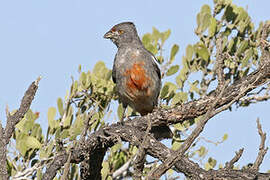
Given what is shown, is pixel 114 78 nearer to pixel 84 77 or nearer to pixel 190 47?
pixel 84 77

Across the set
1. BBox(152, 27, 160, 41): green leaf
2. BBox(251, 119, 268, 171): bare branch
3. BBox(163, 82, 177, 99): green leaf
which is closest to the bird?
BBox(163, 82, 177, 99): green leaf

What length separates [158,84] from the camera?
7.16m

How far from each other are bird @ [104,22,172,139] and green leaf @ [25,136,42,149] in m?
1.31

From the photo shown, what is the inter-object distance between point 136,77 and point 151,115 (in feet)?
4.83

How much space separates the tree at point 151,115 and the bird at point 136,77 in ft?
0.52

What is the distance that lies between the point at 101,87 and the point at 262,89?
2187mm

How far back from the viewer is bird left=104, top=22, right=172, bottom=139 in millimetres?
6855

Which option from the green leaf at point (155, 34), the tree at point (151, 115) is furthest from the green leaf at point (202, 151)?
the green leaf at point (155, 34)

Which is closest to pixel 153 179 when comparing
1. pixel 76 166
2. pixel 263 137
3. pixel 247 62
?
pixel 263 137

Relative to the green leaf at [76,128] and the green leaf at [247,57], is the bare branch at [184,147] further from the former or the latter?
the green leaf at [247,57]

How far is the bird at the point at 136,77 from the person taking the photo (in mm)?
6855

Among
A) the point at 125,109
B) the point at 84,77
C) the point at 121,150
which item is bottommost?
the point at 121,150

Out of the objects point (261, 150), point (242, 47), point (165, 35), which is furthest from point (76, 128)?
point (261, 150)

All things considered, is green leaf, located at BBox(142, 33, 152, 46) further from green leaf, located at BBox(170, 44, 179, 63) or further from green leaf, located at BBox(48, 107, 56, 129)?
green leaf, located at BBox(48, 107, 56, 129)
